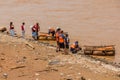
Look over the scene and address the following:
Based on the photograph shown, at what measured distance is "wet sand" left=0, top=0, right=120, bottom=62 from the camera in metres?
26.3

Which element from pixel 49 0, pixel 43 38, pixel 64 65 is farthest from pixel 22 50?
pixel 49 0

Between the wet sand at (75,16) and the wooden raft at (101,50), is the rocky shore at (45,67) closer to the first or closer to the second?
the wooden raft at (101,50)

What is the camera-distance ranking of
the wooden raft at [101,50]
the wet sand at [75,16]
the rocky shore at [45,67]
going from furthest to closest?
the wet sand at [75,16], the wooden raft at [101,50], the rocky shore at [45,67]

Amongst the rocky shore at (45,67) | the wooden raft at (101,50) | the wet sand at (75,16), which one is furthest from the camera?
the wet sand at (75,16)

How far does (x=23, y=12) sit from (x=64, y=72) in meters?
27.1

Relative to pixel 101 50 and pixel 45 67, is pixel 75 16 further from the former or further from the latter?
pixel 45 67

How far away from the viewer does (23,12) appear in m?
38.6

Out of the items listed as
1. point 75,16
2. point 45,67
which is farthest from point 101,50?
point 75,16

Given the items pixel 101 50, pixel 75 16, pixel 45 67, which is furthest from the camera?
pixel 75 16

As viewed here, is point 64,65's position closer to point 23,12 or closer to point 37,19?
point 37,19

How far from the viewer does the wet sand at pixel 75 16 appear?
26.3 meters

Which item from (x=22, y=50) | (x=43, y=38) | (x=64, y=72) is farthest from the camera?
(x=43, y=38)

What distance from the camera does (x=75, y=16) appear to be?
3422cm

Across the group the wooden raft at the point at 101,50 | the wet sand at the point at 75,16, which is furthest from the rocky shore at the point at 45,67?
the wet sand at the point at 75,16
